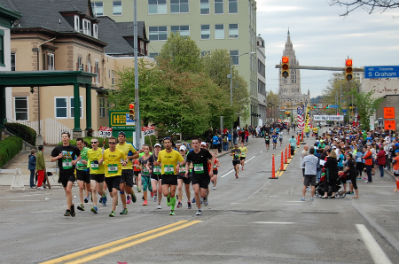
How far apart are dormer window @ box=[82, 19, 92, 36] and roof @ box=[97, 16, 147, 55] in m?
12.5

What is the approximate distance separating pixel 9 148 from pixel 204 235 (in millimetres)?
26411

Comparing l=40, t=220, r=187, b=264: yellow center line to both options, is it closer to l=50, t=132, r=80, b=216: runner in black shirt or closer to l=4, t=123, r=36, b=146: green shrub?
l=50, t=132, r=80, b=216: runner in black shirt

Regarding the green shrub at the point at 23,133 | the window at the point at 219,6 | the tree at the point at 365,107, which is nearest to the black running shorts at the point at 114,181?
the green shrub at the point at 23,133

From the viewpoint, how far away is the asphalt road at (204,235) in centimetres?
940

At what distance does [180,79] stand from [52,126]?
10798mm

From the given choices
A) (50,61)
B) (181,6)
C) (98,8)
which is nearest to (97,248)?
(50,61)

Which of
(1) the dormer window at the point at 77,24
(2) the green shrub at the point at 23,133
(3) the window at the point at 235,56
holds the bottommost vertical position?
(2) the green shrub at the point at 23,133

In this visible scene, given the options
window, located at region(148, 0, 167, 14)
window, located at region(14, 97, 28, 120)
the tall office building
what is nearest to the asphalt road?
window, located at region(14, 97, 28, 120)

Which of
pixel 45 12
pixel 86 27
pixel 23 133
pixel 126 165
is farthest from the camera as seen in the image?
pixel 86 27

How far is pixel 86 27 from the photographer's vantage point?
53.0m

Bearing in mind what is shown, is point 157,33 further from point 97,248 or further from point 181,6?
point 97,248

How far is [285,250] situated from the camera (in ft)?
32.6

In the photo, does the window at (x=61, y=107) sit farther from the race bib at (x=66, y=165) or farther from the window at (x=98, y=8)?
the window at (x=98, y=8)

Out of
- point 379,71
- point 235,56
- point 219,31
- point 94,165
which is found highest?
point 219,31
